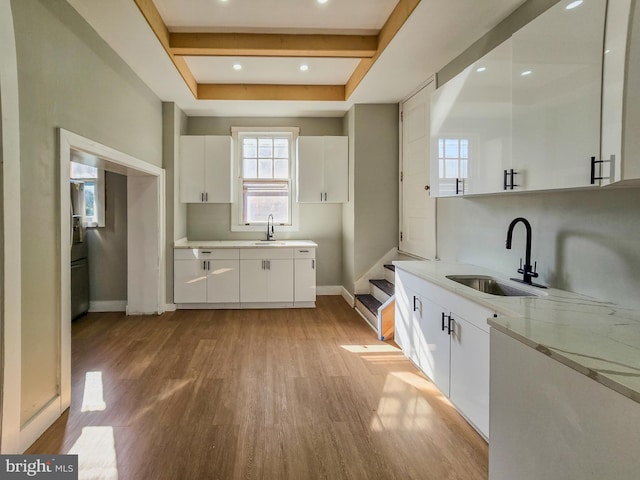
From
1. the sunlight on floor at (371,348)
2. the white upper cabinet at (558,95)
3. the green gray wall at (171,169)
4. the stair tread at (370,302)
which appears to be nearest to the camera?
the white upper cabinet at (558,95)

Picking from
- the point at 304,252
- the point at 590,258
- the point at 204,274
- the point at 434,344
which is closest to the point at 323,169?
the point at 304,252

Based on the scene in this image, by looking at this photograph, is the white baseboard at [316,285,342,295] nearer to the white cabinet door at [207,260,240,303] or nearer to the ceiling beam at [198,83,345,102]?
the white cabinet door at [207,260,240,303]

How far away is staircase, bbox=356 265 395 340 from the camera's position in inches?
146

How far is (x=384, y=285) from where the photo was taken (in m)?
4.43

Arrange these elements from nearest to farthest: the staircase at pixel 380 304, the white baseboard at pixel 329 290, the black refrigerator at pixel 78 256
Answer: the staircase at pixel 380 304 < the black refrigerator at pixel 78 256 < the white baseboard at pixel 329 290

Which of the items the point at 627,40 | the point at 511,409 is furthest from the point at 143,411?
the point at 627,40

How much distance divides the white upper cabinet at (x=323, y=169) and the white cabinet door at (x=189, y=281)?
1670 mm

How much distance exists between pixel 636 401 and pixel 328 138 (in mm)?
4587

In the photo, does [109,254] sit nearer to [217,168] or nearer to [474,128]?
[217,168]

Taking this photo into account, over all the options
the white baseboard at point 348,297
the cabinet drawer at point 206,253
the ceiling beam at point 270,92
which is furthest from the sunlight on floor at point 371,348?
the ceiling beam at point 270,92

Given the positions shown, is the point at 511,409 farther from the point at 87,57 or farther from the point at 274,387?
the point at 87,57

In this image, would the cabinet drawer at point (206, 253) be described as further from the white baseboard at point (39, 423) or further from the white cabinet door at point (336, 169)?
the white baseboard at point (39, 423)

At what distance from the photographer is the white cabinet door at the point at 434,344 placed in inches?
93.6

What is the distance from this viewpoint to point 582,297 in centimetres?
192
